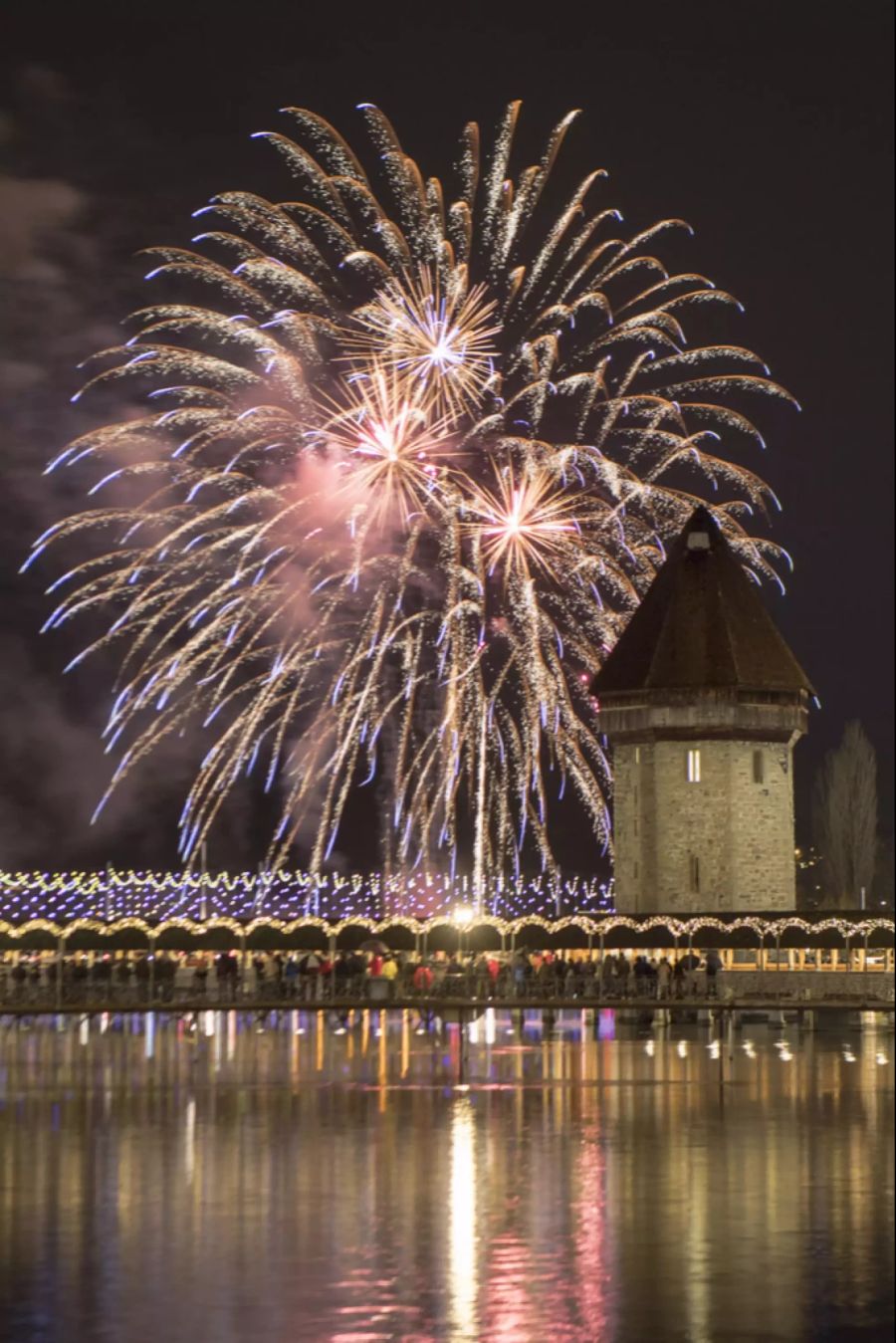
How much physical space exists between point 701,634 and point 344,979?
22.0 metres

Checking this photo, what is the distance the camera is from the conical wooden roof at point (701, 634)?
71.1m

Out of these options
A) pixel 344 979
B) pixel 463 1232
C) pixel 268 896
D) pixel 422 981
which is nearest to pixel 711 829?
pixel 344 979

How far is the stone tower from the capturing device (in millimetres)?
69312

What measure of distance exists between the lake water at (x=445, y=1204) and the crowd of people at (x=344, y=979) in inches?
702

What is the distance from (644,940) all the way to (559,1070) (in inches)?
1166

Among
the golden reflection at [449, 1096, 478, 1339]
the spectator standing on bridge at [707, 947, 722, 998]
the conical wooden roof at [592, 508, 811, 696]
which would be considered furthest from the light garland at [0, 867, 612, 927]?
the golden reflection at [449, 1096, 478, 1339]

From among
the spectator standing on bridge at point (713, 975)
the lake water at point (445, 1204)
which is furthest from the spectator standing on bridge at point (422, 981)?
the lake water at point (445, 1204)

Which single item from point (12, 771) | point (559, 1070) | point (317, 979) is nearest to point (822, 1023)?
point (317, 979)

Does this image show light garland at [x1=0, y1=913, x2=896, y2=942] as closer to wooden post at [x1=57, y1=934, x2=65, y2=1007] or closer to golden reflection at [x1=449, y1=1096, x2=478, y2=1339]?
Answer: wooden post at [x1=57, y1=934, x2=65, y2=1007]

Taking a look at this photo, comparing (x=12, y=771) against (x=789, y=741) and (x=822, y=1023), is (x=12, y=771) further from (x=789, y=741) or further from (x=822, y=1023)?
(x=822, y=1023)

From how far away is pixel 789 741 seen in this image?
236 ft

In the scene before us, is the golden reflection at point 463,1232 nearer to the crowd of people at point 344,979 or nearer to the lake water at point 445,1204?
the lake water at point 445,1204

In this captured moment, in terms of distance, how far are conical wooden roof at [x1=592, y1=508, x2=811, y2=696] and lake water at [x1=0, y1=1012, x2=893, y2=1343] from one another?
1501 inches

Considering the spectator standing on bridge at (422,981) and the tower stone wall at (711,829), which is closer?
the spectator standing on bridge at (422,981)
